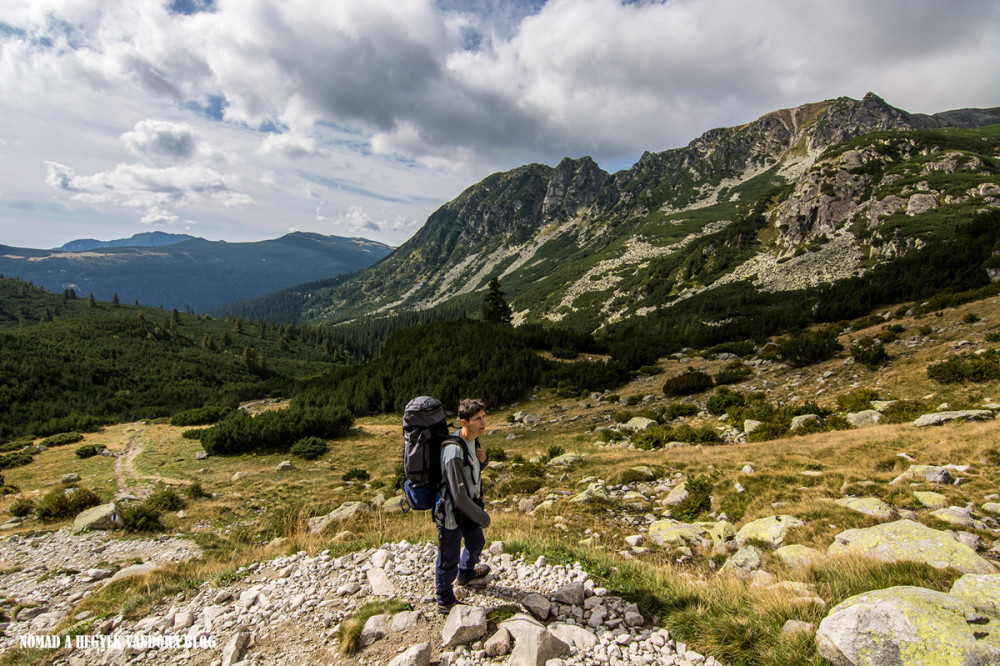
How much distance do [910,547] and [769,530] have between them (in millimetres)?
2062

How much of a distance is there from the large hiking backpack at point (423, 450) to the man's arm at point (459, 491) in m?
0.30

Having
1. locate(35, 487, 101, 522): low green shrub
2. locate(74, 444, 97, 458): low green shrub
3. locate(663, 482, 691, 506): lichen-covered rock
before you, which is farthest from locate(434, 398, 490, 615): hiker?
locate(74, 444, 97, 458): low green shrub

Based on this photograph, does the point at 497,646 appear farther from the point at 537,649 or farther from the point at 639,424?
the point at 639,424

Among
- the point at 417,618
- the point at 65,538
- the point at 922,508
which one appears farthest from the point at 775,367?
the point at 65,538

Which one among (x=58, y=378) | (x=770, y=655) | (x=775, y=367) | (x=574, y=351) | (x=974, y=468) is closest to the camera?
(x=770, y=655)

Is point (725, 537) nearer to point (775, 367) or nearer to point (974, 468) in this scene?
point (974, 468)

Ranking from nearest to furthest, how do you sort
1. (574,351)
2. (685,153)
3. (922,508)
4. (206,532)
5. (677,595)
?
(677,595) < (922,508) < (206,532) < (574,351) < (685,153)

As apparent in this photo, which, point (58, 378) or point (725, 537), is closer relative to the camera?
point (725, 537)

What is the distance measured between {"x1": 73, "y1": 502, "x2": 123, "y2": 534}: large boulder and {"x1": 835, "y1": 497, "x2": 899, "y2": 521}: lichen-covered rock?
760 inches

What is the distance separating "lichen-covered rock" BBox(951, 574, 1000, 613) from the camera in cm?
358

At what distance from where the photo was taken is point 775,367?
22.5 m

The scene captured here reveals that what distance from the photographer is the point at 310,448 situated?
953 inches

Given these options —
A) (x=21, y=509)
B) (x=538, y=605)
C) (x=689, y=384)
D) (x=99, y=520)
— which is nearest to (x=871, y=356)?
(x=689, y=384)

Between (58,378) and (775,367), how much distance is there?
92640 mm
